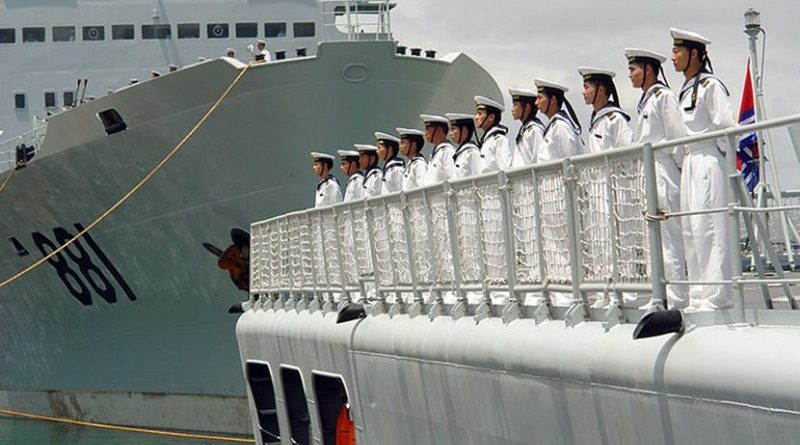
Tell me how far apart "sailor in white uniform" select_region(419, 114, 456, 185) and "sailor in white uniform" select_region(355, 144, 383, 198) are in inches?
56.3

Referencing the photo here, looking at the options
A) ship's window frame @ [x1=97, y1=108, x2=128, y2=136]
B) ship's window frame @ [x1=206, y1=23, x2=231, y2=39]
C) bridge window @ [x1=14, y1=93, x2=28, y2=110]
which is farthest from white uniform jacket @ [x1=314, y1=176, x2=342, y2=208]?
bridge window @ [x1=14, y1=93, x2=28, y2=110]

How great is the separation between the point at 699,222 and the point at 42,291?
827 inches

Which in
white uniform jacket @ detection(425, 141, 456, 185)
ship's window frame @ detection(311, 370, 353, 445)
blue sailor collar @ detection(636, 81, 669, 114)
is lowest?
ship's window frame @ detection(311, 370, 353, 445)

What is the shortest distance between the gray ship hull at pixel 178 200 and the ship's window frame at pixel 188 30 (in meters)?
4.60

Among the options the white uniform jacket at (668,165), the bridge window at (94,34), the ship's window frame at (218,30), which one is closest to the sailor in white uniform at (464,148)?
the white uniform jacket at (668,165)

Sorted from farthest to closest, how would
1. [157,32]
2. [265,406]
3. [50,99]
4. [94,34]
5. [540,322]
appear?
[50,99]
[94,34]
[157,32]
[265,406]
[540,322]

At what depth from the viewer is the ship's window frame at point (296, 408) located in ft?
48.6

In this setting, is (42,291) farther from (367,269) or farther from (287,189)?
(367,269)

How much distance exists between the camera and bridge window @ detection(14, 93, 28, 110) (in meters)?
29.6

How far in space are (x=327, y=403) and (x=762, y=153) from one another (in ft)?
20.6

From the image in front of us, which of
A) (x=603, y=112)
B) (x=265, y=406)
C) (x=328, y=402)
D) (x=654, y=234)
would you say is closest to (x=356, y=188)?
(x=328, y=402)

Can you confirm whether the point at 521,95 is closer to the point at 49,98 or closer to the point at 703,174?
the point at 703,174

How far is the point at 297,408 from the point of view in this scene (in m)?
14.9

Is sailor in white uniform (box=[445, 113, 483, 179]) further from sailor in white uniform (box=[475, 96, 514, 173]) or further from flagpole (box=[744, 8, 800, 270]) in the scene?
flagpole (box=[744, 8, 800, 270])
